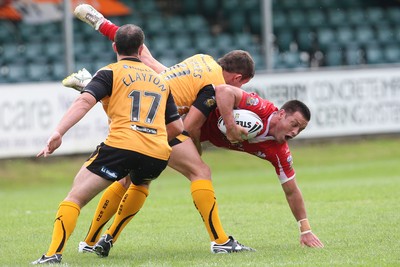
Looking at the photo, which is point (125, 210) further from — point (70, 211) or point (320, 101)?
point (320, 101)

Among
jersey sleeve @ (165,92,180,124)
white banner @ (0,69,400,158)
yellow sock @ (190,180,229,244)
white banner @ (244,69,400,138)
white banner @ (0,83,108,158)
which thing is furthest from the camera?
white banner @ (244,69,400,138)

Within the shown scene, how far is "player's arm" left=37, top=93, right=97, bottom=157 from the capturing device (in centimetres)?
738

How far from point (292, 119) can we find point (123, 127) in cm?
155

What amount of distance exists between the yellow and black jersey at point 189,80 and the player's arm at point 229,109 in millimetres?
298

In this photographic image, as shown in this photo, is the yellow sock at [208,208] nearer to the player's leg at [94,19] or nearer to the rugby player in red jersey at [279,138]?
the rugby player in red jersey at [279,138]

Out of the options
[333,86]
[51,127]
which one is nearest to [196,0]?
[333,86]

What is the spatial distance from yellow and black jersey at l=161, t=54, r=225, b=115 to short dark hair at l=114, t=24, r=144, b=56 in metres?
0.97

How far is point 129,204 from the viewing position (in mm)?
8695

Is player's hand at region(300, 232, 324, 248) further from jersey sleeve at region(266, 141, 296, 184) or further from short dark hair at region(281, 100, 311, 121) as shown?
short dark hair at region(281, 100, 311, 121)

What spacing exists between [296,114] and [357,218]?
8.61 feet

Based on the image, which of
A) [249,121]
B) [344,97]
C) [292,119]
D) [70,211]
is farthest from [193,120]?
[344,97]

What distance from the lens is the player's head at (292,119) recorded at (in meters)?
8.55

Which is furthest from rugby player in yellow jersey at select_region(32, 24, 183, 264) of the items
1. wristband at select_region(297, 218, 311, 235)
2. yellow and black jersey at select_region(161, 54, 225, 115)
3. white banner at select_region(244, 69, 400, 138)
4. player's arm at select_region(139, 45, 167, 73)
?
white banner at select_region(244, 69, 400, 138)

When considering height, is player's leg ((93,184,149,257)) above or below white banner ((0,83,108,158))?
above
